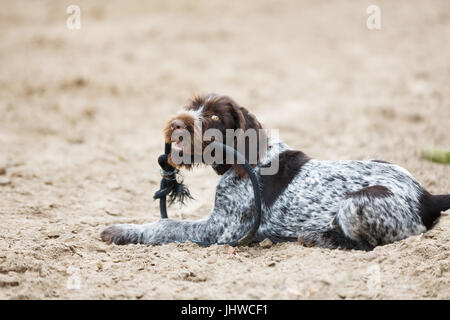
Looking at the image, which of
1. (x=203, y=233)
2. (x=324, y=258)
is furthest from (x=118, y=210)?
(x=324, y=258)

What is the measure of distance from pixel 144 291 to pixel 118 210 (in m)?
2.60

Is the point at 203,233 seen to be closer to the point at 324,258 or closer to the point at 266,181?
the point at 266,181

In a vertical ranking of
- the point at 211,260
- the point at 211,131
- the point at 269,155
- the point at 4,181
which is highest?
the point at 211,131

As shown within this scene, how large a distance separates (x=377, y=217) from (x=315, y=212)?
70 cm

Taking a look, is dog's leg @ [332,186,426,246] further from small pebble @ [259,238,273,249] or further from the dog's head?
the dog's head

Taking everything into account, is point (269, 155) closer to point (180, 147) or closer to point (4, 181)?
point (180, 147)

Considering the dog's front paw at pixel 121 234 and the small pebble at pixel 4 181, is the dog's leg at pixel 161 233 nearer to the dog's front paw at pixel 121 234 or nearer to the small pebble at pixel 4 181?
the dog's front paw at pixel 121 234

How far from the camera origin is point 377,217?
470 cm

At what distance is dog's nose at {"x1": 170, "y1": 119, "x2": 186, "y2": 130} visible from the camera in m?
5.04

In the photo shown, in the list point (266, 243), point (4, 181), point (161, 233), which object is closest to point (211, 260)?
point (266, 243)

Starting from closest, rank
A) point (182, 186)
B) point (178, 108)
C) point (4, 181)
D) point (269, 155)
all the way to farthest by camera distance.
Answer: point (269, 155) < point (182, 186) < point (4, 181) < point (178, 108)

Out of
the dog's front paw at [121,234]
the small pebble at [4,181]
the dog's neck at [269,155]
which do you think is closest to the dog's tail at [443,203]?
the dog's neck at [269,155]

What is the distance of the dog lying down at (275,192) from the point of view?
16.1 feet

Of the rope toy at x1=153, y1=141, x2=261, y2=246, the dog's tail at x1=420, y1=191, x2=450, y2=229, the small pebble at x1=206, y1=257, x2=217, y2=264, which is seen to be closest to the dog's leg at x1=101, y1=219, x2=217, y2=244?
the rope toy at x1=153, y1=141, x2=261, y2=246
